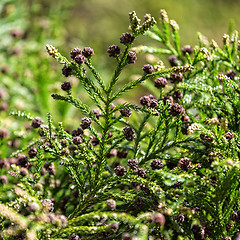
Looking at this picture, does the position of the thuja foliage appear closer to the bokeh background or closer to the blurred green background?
the bokeh background

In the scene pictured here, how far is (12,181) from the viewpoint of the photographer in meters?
1.13

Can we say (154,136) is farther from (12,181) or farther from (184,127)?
(12,181)

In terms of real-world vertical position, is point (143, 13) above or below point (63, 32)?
above

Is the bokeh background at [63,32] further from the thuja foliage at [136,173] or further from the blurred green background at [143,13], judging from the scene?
Result: the thuja foliage at [136,173]

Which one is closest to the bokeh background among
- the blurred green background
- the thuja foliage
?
the blurred green background

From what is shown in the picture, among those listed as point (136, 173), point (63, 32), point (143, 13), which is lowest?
point (136, 173)

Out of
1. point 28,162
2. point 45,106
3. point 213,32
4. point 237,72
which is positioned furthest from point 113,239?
point 213,32

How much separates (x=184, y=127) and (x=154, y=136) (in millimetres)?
94

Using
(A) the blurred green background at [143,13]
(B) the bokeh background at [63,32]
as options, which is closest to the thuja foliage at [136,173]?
A: (B) the bokeh background at [63,32]

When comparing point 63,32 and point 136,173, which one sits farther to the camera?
point 63,32

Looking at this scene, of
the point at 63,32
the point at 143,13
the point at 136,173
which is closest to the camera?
the point at 136,173

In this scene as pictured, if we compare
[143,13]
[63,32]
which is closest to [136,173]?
[63,32]

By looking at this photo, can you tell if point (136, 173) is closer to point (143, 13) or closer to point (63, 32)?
point (63, 32)

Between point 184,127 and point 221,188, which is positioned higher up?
point 184,127
